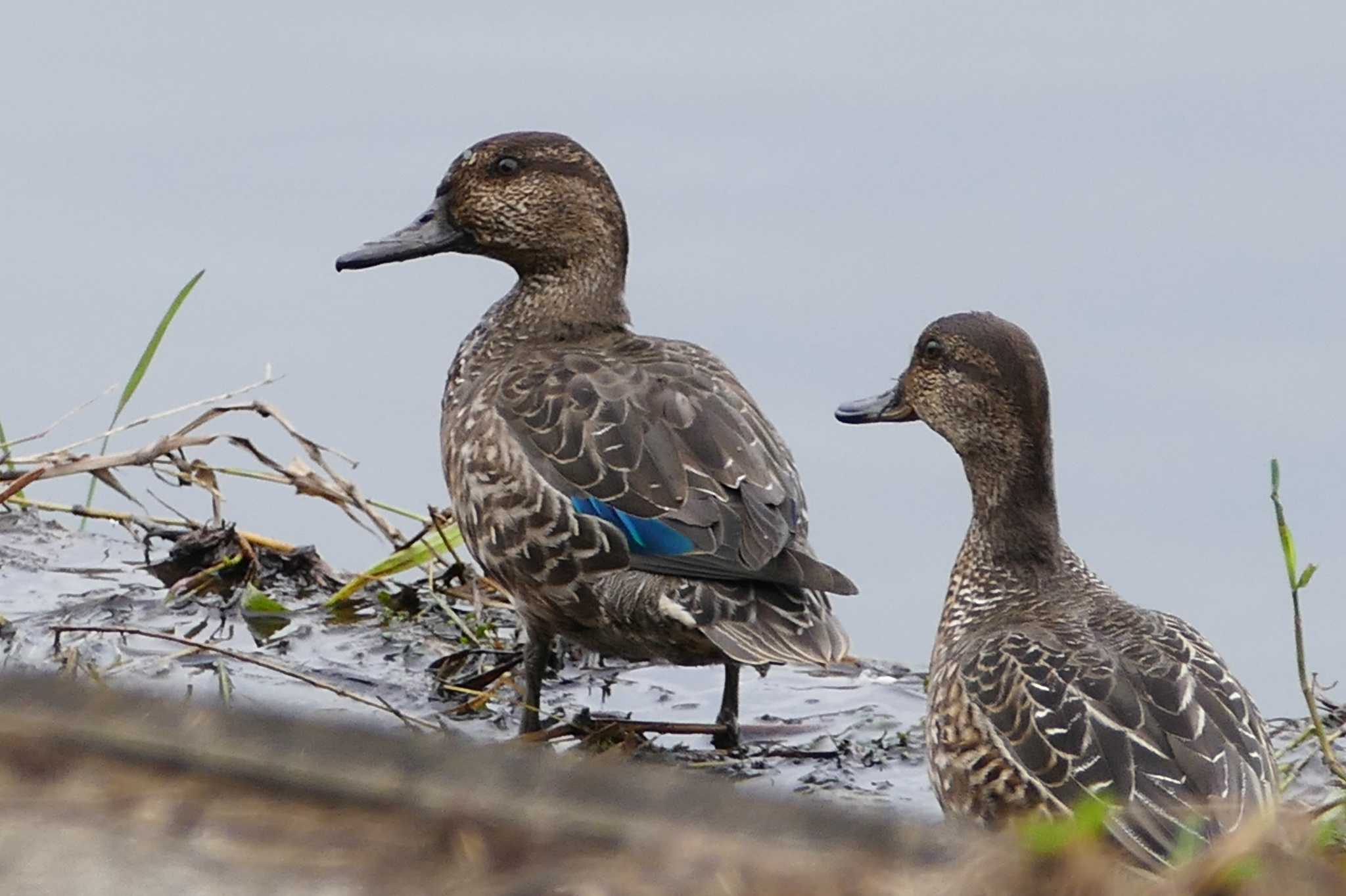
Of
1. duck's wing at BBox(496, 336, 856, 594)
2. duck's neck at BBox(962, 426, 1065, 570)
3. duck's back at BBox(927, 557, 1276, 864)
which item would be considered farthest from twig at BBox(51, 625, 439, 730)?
duck's neck at BBox(962, 426, 1065, 570)

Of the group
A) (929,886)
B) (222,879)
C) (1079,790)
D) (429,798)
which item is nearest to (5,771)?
(222,879)

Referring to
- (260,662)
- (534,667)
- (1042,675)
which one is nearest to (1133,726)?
(1042,675)

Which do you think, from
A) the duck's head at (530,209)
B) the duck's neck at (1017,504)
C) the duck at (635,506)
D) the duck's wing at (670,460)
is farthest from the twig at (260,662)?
the duck's head at (530,209)

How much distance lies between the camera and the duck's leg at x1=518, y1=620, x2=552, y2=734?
234 inches

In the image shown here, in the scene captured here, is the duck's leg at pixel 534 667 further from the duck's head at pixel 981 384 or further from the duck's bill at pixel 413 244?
the duck's bill at pixel 413 244

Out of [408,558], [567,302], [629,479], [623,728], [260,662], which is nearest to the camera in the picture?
[260,662]

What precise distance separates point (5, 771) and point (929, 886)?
60 centimetres

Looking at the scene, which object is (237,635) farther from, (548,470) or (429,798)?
(429,798)

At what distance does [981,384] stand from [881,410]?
0.54 meters

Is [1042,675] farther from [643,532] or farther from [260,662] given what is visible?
[260,662]

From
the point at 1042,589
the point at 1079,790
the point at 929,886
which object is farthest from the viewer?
the point at 1042,589

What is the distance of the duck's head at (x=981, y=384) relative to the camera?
20.2 ft

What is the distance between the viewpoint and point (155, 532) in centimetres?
725

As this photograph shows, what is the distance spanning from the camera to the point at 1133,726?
463 cm
